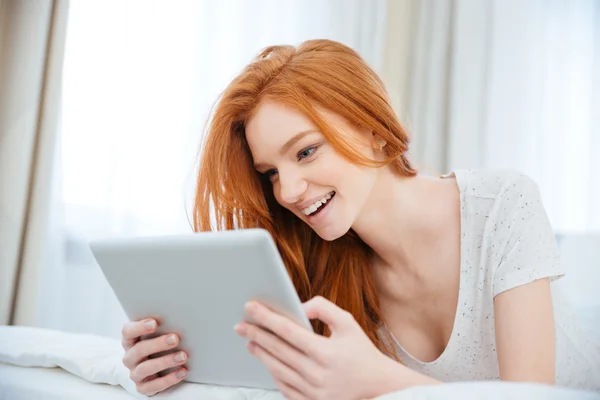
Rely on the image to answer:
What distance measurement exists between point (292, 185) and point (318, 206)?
93 millimetres

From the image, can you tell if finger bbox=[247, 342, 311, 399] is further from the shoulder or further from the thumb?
the shoulder

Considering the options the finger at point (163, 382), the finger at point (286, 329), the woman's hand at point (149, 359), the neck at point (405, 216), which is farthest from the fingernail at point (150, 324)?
the neck at point (405, 216)

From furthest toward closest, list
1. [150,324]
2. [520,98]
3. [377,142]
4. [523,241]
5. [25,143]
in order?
1. [520,98]
2. [25,143]
3. [377,142]
4. [523,241]
5. [150,324]

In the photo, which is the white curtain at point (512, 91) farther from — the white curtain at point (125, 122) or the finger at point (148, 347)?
the finger at point (148, 347)

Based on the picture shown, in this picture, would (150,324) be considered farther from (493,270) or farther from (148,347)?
(493,270)

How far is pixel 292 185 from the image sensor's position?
129 cm

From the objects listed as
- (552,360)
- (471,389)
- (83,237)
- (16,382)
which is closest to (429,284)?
(552,360)

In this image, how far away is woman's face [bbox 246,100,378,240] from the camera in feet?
4.25

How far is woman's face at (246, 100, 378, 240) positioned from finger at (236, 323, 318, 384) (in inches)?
17.5

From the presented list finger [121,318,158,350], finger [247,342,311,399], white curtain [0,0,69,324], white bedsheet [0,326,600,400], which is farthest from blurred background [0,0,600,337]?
finger [247,342,311,399]

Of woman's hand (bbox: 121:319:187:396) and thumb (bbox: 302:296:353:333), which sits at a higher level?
thumb (bbox: 302:296:353:333)

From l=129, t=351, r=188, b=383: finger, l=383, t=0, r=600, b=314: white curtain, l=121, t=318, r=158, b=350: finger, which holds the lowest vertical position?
l=129, t=351, r=188, b=383: finger

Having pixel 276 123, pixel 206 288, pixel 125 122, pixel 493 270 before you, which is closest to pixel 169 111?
pixel 125 122

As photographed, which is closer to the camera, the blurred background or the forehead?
the forehead
